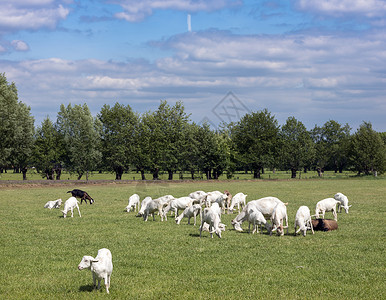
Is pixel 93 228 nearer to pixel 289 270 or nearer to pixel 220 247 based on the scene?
pixel 220 247

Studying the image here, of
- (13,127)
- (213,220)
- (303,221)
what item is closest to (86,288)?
(213,220)

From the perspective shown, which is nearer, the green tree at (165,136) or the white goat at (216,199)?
the white goat at (216,199)

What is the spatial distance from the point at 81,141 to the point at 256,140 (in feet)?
133

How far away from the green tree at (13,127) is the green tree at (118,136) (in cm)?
1596

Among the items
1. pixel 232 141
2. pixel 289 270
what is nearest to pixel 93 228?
pixel 289 270

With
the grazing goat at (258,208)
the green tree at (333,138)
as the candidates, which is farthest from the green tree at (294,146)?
the grazing goat at (258,208)

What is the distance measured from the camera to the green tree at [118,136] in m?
86.6

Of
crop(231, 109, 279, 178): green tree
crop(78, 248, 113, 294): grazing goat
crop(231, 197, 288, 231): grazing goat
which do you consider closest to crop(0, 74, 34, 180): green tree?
crop(231, 109, 279, 178): green tree

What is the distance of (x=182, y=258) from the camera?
578 inches

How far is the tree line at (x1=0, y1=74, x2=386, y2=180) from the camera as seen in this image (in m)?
76.2

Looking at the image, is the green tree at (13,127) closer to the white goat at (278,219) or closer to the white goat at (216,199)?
the white goat at (216,199)

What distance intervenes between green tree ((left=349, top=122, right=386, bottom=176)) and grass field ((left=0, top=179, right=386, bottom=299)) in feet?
259

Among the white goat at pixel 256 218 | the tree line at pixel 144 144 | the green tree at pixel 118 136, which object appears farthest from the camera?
the green tree at pixel 118 136

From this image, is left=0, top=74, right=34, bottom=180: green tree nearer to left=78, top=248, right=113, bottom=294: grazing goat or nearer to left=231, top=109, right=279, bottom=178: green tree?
left=231, top=109, right=279, bottom=178: green tree
